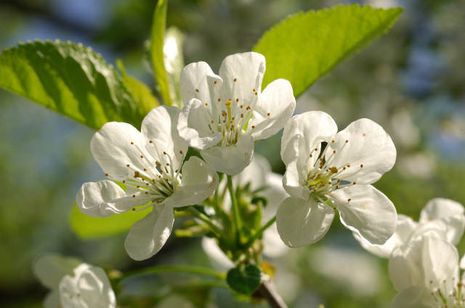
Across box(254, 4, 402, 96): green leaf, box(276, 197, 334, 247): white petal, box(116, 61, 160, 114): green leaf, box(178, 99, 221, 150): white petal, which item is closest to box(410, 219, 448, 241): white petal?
box(276, 197, 334, 247): white petal

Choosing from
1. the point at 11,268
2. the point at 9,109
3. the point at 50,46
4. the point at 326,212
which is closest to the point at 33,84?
the point at 50,46

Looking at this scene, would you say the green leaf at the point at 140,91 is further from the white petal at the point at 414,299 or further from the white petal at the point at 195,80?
the white petal at the point at 414,299

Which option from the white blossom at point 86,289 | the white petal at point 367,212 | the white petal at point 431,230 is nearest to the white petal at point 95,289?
the white blossom at point 86,289

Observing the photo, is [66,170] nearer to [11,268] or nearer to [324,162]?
[11,268]

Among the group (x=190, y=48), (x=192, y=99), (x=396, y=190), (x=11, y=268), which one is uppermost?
(x=192, y=99)

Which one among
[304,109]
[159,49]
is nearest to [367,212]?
[159,49]

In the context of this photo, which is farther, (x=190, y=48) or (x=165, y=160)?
(x=190, y=48)

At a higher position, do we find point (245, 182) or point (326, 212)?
point (326, 212)
